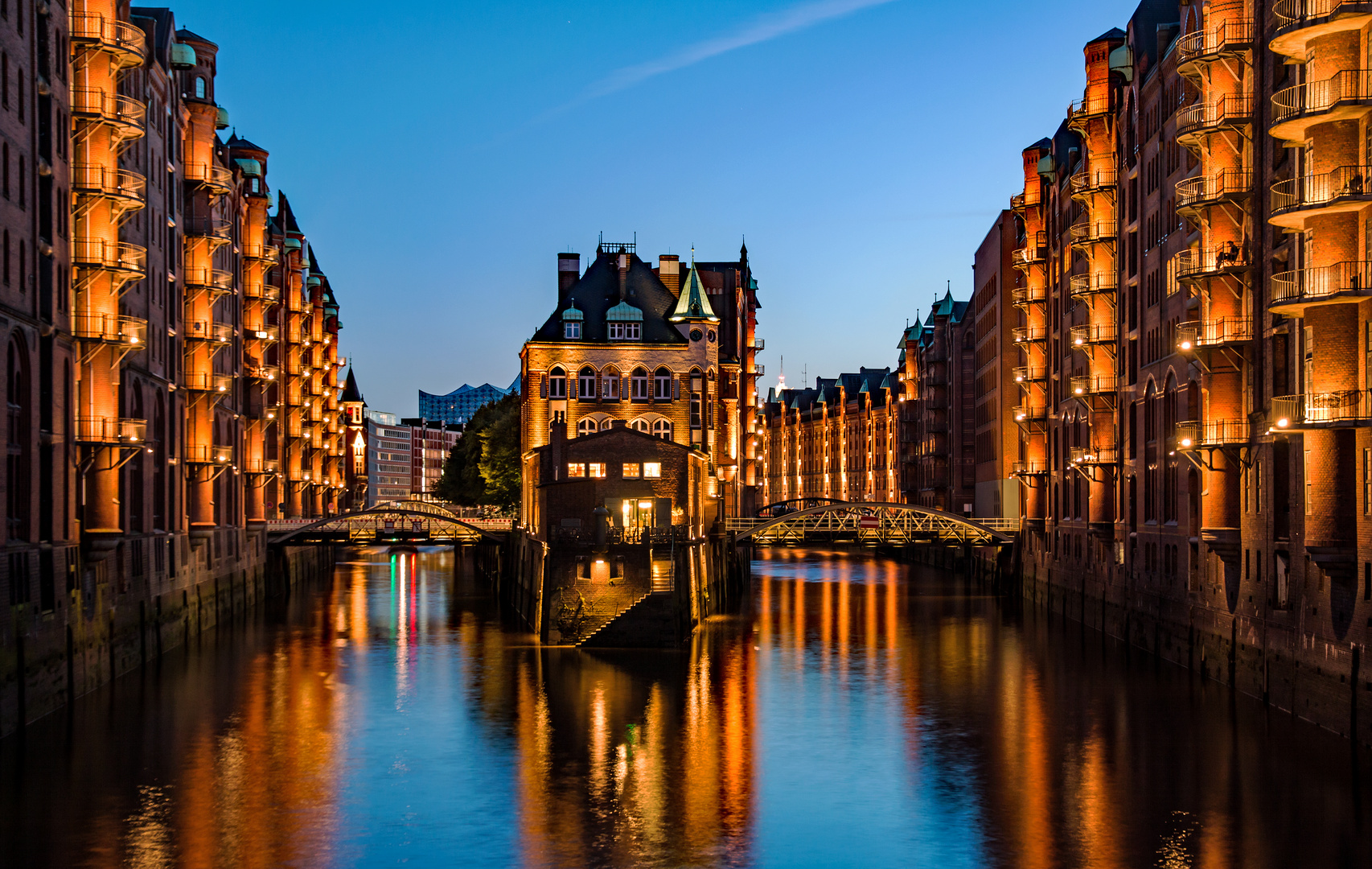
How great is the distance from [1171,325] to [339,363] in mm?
107714

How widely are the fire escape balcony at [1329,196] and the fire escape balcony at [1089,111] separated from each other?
30264mm

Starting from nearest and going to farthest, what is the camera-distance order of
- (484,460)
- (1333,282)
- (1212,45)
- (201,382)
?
(1333,282)
(1212,45)
(201,382)
(484,460)

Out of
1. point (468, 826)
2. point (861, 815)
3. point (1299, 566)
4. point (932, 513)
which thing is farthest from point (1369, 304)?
point (932, 513)

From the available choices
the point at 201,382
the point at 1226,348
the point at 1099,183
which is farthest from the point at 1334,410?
the point at 201,382

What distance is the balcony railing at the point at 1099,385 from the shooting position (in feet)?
234

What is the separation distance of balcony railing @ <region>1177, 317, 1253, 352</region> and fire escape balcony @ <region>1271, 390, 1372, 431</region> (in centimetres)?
699

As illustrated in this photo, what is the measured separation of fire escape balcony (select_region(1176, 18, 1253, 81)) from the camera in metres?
48.8

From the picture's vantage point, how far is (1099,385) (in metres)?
71.8

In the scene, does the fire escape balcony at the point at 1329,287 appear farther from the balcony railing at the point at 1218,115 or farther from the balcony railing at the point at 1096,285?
the balcony railing at the point at 1096,285

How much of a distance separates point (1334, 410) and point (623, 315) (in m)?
61.2

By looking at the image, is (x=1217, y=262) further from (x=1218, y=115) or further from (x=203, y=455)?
(x=203, y=455)

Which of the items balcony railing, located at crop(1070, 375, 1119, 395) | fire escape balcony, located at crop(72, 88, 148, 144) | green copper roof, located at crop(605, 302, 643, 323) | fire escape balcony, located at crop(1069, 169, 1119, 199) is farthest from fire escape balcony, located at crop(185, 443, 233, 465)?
fire escape balcony, located at crop(1069, 169, 1119, 199)

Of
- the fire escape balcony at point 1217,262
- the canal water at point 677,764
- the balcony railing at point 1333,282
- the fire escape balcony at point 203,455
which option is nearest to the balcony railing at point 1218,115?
the fire escape balcony at point 1217,262

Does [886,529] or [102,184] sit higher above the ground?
[102,184]
